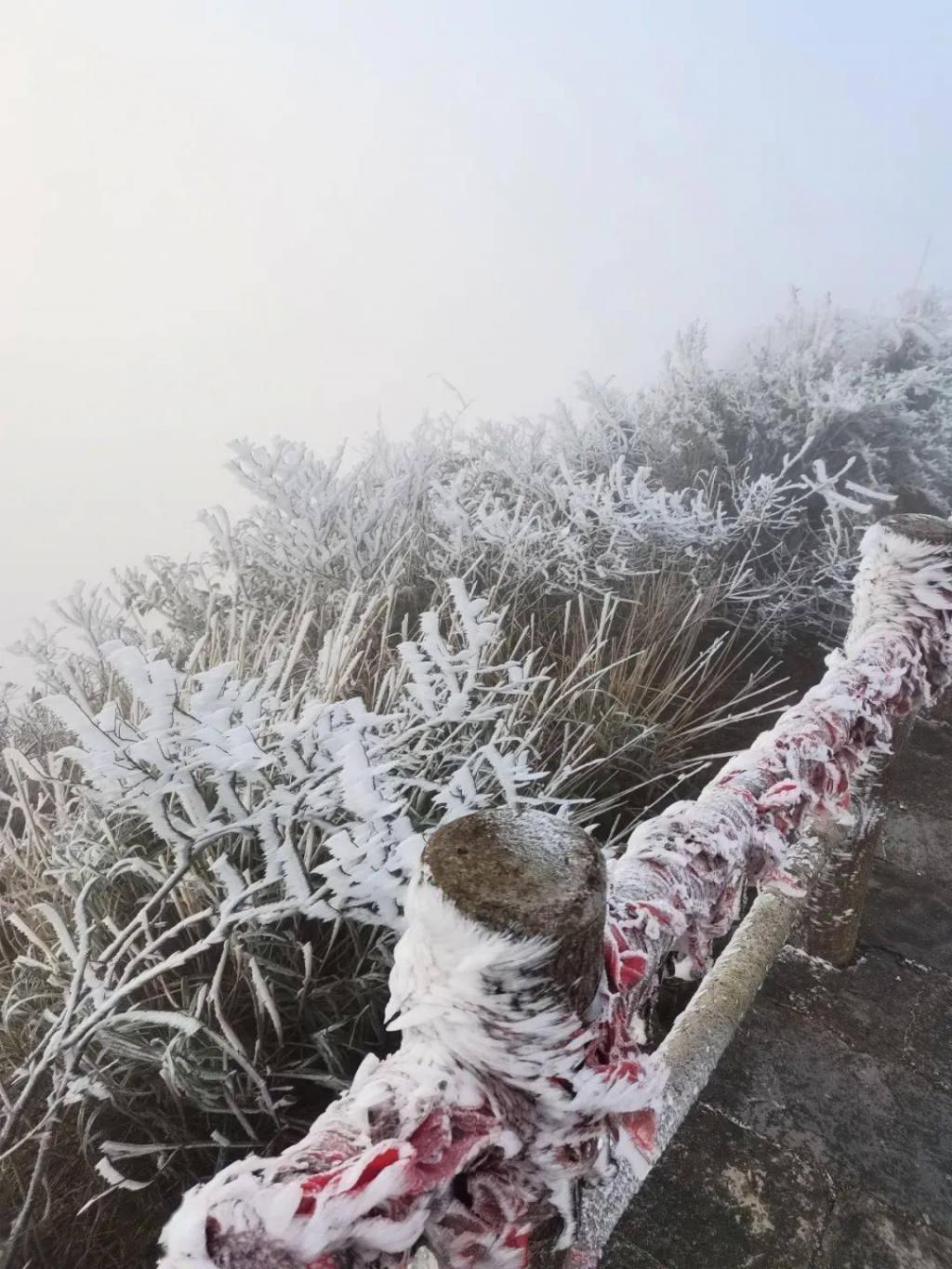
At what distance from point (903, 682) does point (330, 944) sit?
0.72m

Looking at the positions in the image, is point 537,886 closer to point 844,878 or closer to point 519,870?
point 519,870

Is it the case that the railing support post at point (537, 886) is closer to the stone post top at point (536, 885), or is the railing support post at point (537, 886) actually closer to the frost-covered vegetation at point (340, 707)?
the stone post top at point (536, 885)

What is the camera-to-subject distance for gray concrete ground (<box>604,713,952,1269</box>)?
751mm

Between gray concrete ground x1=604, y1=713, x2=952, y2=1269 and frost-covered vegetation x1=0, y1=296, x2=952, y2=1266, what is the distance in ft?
1.18

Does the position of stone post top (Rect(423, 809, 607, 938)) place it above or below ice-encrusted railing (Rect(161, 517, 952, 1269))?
above

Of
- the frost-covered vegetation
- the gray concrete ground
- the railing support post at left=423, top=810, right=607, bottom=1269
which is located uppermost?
the railing support post at left=423, top=810, right=607, bottom=1269

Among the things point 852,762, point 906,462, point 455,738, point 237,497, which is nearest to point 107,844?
point 455,738

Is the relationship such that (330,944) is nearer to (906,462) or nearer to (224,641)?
(224,641)

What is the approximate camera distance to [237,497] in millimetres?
2363

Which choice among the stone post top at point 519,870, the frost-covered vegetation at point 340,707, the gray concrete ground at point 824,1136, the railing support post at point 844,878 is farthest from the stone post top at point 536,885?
the railing support post at point 844,878

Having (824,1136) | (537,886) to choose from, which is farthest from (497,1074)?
(824,1136)

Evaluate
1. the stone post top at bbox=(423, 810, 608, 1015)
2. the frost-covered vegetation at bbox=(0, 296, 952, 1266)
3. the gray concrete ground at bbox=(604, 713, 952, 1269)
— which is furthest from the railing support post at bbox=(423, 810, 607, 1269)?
the gray concrete ground at bbox=(604, 713, 952, 1269)

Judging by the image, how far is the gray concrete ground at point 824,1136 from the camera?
0.75 m

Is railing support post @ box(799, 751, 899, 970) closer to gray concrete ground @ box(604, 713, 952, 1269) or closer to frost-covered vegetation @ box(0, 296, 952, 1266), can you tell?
gray concrete ground @ box(604, 713, 952, 1269)
